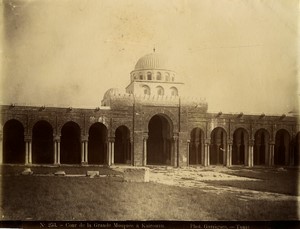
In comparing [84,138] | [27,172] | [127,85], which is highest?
[127,85]

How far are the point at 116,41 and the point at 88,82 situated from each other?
0.90 m

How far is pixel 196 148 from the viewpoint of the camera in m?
11.0

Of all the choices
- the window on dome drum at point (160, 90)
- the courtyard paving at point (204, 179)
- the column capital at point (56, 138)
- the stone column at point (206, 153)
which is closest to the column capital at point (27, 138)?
the column capital at point (56, 138)

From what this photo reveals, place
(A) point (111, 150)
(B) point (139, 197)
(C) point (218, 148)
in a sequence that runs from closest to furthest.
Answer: (B) point (139, 197), (A) point (111, 150), (C) point (218, 148)

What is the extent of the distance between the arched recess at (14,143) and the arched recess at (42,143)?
0.30 metres

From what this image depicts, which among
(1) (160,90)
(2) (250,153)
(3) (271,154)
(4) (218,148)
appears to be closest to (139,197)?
(3) (271,154)

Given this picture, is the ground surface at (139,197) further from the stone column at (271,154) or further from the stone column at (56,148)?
the stone column at (271,154)

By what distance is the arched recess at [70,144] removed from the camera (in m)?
8.63

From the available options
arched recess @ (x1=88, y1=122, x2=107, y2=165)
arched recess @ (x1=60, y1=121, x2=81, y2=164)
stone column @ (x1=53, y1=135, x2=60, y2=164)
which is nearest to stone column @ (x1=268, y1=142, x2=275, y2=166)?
arched recess @ (x1=88, y1=122, x2=107, y2=165)

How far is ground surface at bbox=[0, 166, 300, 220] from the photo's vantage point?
22.6 feet

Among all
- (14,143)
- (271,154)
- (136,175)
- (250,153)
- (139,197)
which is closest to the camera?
(139,197)

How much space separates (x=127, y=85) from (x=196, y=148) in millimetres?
3627

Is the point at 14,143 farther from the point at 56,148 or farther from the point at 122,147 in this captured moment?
the point at 122,147

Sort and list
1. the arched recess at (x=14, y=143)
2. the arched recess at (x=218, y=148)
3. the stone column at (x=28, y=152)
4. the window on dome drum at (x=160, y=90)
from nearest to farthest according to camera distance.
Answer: the arched recess at (x=14, y=143)
the stone column at (x=28, y=152)
the arched recess at (x=218, y=148)
the window on dome drum at (x=160, y=90)
